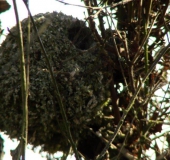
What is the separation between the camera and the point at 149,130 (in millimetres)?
2336

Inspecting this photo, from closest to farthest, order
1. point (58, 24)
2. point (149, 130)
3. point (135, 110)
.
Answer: point (135, 110) < point (149, 130) < point (58, 24)

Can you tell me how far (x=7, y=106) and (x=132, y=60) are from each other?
2.27ft

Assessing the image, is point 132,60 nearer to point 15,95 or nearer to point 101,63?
point 101,63

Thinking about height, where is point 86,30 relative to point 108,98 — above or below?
above

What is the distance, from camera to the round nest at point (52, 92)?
2.25m

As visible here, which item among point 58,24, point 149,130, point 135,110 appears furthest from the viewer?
point 58,24

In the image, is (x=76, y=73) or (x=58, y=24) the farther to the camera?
(x=58, y=24)

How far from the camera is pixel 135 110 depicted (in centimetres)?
219

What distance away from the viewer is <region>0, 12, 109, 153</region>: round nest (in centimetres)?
225

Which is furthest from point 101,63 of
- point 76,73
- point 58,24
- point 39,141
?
point 39,141

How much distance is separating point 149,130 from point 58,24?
2.58ft

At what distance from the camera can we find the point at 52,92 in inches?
89.1

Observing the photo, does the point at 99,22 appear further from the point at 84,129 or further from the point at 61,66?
the point at 84,129

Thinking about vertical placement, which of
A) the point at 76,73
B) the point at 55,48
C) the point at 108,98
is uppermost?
the point at 55,48
